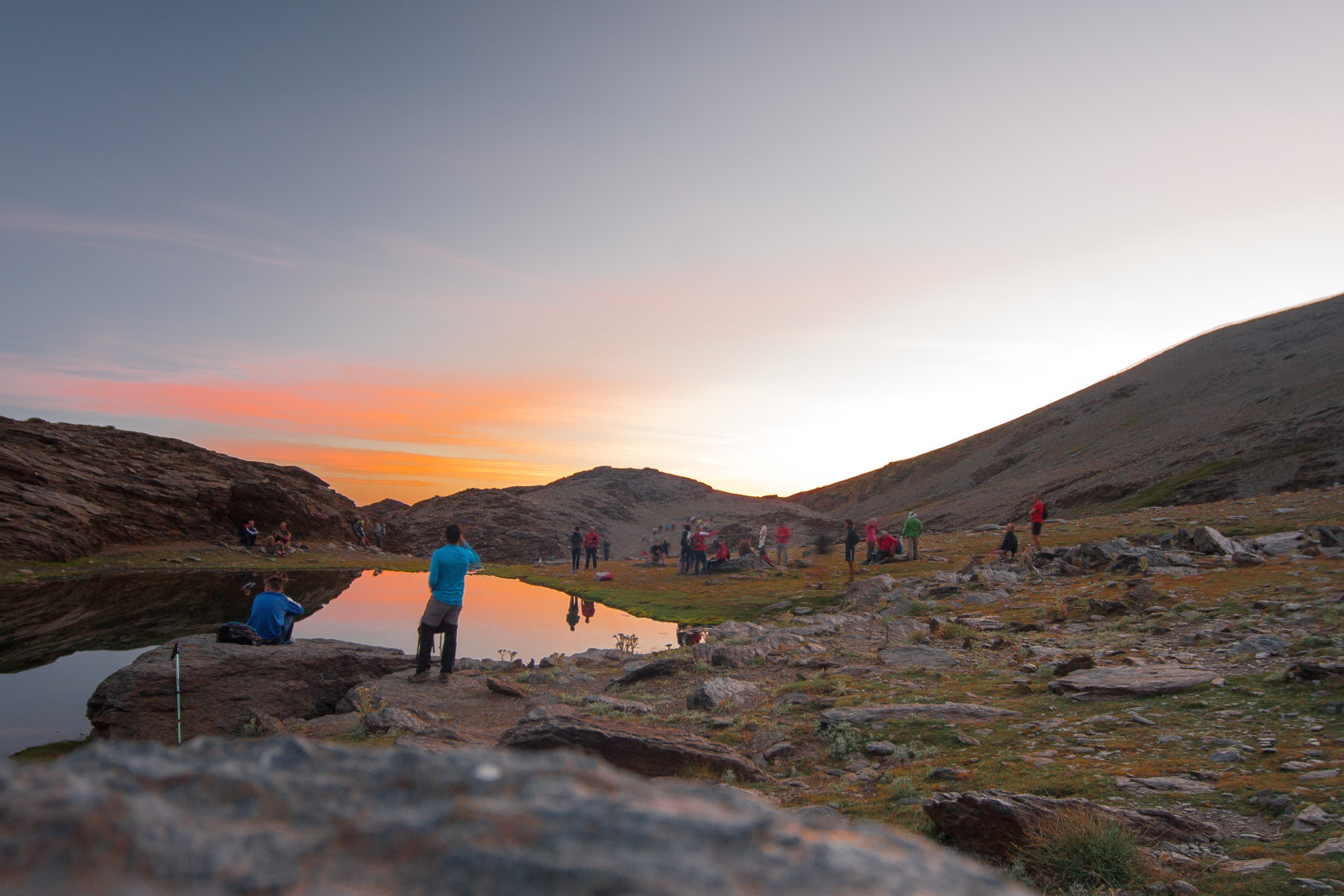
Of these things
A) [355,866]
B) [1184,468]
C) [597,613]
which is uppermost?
[1184,468]

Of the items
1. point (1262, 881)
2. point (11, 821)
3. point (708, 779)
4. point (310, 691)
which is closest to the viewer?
point (11, 821)

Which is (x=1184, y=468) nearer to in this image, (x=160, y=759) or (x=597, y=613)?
(x=597, y=613)

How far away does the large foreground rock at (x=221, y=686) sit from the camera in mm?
A: 10562

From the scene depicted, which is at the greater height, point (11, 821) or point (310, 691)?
point (11, 821)

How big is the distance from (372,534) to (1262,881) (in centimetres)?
6762

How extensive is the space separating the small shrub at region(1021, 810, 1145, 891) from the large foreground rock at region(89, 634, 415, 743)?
1116 cm

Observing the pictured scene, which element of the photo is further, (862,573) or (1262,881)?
(862,573)

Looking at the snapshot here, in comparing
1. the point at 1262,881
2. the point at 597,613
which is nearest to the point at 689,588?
the point at 597,613

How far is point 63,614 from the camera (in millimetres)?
22812

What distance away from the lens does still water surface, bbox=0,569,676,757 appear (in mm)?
13531

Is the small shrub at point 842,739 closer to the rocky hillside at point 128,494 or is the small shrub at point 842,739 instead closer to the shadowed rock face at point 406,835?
the shadowed rock face at point 406,835

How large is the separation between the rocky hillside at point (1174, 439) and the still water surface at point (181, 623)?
44.8 m

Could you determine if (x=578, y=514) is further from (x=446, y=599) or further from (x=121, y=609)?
(x=446, y=599)

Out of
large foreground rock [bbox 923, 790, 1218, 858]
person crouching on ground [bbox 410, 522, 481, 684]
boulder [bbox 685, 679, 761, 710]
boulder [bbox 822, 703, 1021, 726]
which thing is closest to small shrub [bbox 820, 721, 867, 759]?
boulder [bbox 822, 703, 1021, 726]
